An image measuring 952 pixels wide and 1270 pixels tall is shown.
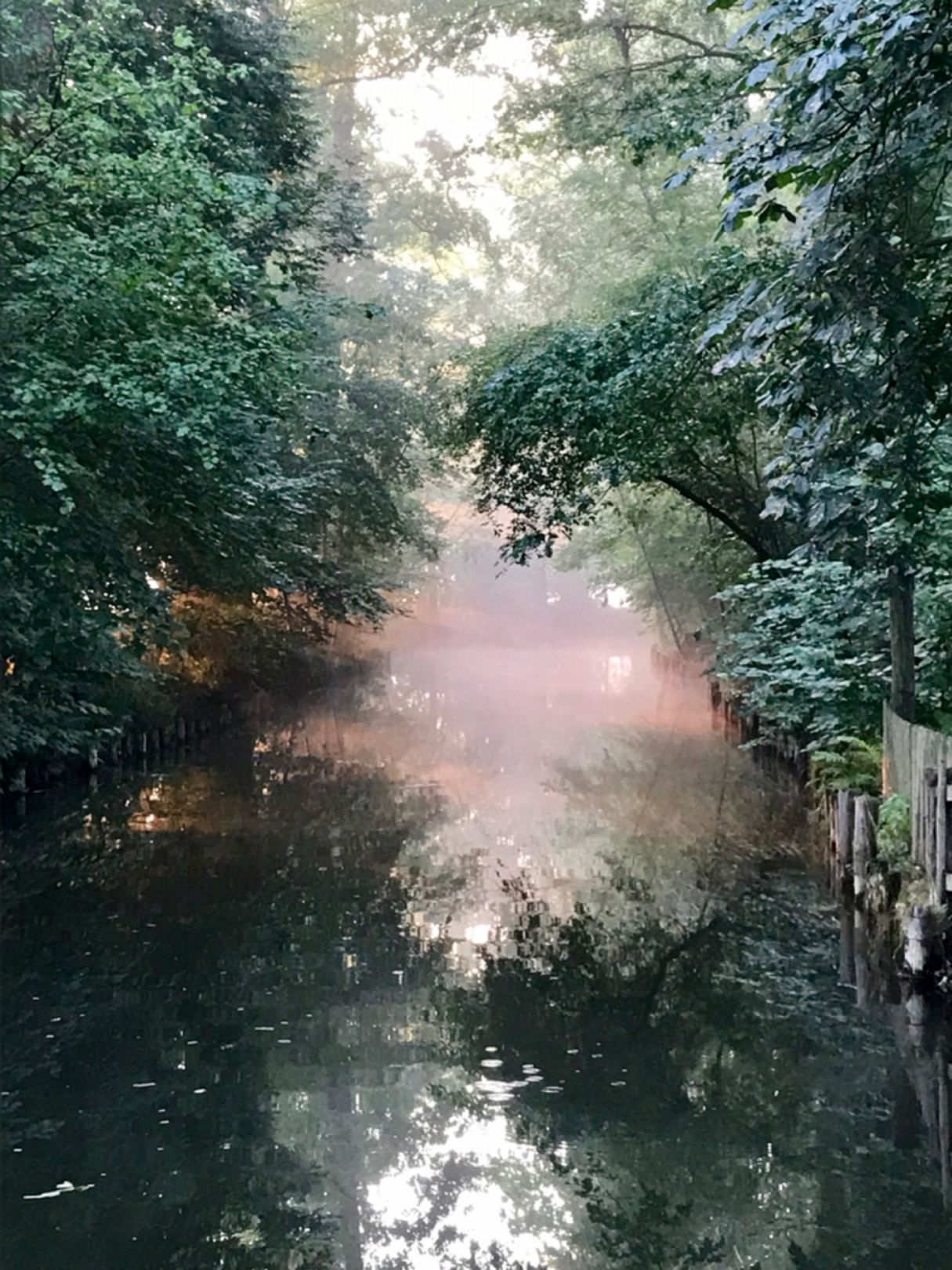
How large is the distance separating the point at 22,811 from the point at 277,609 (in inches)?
364

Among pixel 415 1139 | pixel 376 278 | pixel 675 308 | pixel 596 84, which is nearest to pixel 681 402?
pixel 675 308

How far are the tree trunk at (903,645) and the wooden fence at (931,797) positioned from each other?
123cm

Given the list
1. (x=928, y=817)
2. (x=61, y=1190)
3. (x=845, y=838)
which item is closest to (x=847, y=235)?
(x=928, y=817)

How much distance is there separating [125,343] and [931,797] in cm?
745

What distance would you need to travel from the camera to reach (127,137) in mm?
11492

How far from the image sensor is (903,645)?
36.3 ft

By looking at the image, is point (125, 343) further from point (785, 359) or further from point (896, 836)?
point (896, 836)

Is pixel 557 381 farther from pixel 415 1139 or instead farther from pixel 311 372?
pixel 415 1139

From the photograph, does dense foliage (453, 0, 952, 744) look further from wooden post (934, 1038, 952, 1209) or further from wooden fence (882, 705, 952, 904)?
wooden post (934, 1038, 952, 1209)

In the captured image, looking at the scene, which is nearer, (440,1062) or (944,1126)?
(944,1126)

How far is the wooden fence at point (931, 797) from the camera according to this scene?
302 inches

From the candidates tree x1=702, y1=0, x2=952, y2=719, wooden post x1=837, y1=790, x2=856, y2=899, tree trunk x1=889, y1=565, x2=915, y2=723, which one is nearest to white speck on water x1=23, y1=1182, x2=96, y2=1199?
tree x1=702, y1=0, x2=952, y2=719

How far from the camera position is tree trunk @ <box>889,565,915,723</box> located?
10898 millimetres

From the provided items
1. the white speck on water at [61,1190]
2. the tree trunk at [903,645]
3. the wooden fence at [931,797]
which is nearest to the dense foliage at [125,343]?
the white speck on water at [61,1190]
